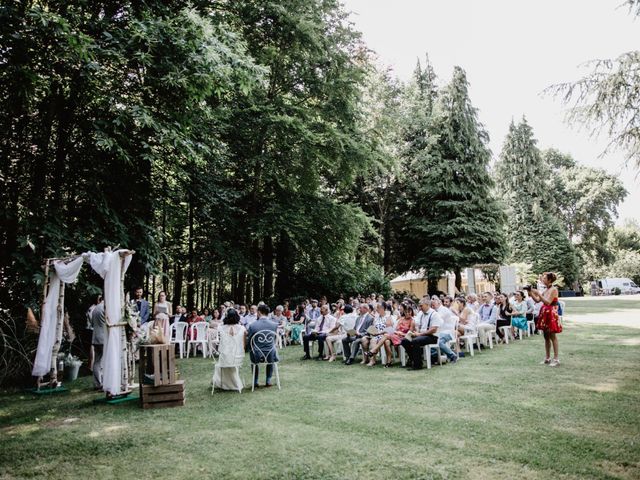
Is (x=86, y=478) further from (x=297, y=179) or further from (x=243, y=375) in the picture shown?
(x=297, y=179)

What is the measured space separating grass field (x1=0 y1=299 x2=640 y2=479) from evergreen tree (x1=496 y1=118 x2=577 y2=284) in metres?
33.3

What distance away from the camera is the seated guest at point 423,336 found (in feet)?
30.2

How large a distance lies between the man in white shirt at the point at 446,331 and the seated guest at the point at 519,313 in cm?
388

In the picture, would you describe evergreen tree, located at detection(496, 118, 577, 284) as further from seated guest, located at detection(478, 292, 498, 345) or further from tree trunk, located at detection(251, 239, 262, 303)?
seated guest, located at detection(478, 292, 498, 345)

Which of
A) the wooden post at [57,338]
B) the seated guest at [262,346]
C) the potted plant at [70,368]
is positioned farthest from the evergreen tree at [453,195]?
the wooden post at [57,338]

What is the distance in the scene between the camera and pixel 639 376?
713 centimetres

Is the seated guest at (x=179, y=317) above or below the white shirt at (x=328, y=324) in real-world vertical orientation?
above

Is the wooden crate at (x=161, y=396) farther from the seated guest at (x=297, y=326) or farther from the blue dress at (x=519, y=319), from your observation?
the blue dress at (x=519, y=319)

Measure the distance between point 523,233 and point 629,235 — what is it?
41390mm

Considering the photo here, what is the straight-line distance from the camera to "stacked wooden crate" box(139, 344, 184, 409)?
670cm

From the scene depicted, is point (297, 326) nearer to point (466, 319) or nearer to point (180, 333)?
point (180, 333)

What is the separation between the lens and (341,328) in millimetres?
11289

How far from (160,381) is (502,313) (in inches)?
384

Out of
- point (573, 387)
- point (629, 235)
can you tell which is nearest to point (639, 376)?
point (573, 387)
